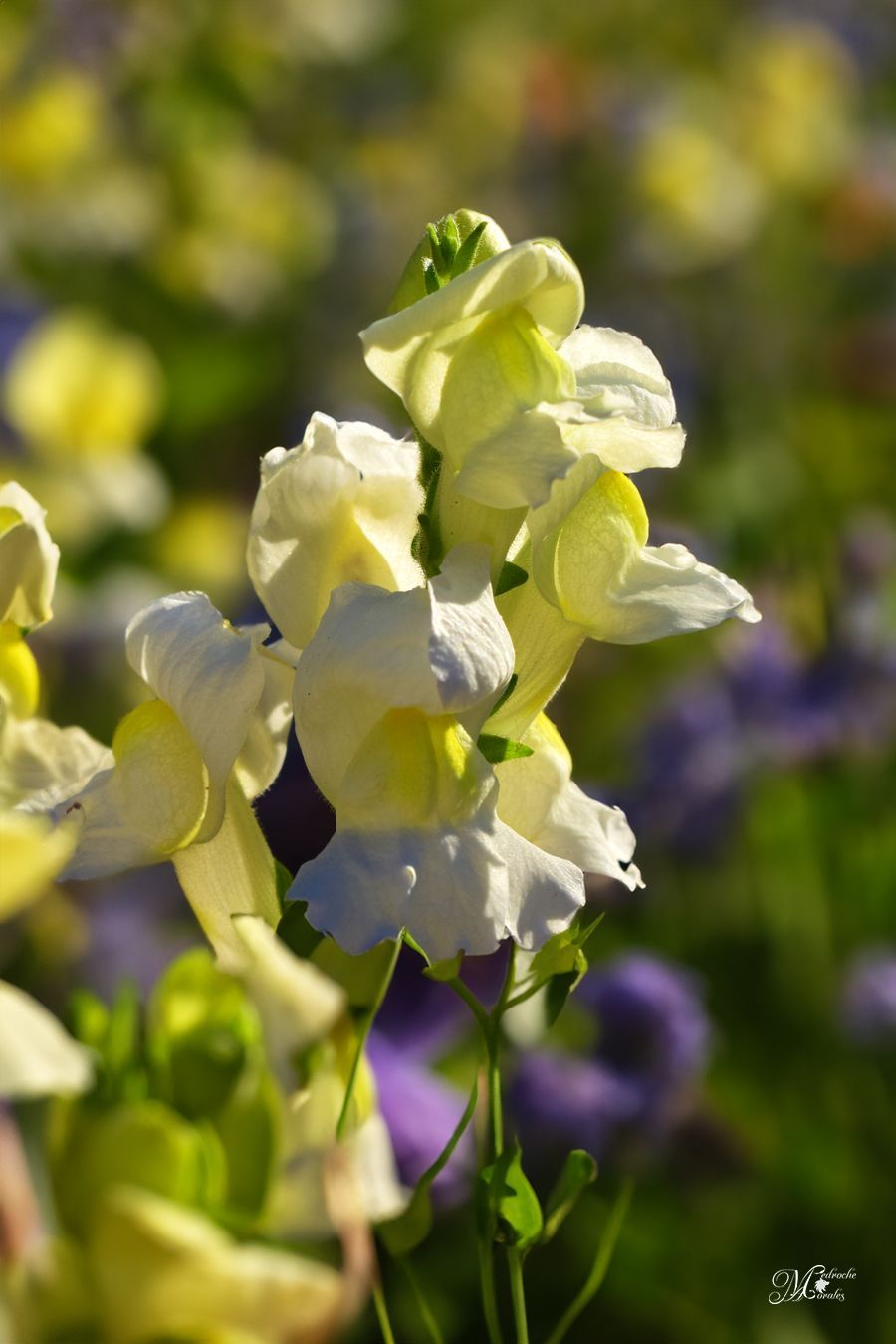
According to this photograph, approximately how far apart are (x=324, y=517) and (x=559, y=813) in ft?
0.29

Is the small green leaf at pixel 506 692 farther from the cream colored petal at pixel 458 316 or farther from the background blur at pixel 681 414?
the background blur at pixel 681 414

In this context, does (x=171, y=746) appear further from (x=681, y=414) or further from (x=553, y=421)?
(x=681, y=414)

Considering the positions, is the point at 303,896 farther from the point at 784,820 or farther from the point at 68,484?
the point at 68,484

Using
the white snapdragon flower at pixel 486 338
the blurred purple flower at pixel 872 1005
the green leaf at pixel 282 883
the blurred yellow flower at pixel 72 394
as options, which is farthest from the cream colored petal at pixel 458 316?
the blurred yellow flower at pixel 72 394

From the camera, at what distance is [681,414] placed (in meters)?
1.89

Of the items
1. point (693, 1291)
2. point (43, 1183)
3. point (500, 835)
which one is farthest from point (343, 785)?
point (693, 1291)

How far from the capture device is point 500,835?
36 cm

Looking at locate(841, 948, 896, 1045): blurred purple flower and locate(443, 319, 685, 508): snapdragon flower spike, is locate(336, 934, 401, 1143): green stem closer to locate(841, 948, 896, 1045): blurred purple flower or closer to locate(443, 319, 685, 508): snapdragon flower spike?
locate(443, 319, 685, 508): snapdragon flower spike

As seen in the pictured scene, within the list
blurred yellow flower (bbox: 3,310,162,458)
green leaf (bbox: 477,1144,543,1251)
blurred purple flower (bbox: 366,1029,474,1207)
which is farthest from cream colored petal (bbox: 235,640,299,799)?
blurred yellow flower (bbox: 3,310,162,458)

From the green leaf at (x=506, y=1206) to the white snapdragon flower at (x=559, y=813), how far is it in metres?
0.07

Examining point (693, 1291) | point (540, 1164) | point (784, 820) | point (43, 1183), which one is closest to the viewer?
point (43, 1183)

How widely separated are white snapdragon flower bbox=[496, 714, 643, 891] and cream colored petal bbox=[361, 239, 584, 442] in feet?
0.26

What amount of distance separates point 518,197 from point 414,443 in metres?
1.82

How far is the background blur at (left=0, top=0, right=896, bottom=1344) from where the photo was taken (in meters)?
0.90
